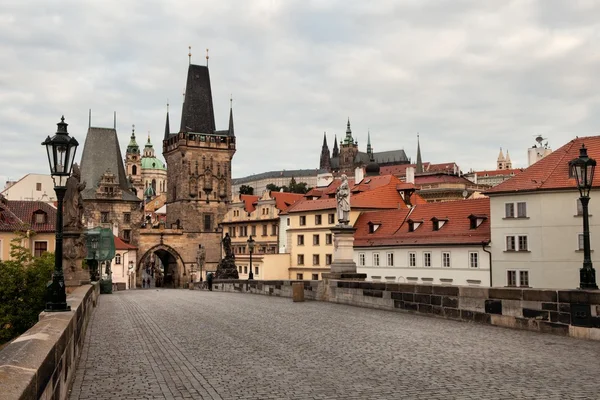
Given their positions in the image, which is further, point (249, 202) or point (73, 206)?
point (249, 202)

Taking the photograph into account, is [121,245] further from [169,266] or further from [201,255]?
[169,266]

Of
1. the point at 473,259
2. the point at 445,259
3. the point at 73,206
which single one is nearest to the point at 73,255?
the point at 73,206

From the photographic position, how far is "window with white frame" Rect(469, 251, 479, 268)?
4266cm

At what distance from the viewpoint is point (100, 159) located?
280 feet

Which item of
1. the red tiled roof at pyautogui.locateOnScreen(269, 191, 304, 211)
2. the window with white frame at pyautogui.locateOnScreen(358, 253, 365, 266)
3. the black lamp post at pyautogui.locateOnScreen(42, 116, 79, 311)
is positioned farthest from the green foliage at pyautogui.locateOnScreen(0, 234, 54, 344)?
the red tiled roof at pyautogui.locateOnScreen(269, 191, 304, 211)

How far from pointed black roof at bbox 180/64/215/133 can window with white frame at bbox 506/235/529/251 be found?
58.1 m

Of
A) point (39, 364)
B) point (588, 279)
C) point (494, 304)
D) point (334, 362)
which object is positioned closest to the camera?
point (39, 364)

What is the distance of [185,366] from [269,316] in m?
8.02

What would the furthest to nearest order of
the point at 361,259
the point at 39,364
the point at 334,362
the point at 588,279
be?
1. the point at 361,259
2. the point at 588,279
3. the point at 334,362
4. the point at 39,364

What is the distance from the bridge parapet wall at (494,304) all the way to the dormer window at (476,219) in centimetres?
2493

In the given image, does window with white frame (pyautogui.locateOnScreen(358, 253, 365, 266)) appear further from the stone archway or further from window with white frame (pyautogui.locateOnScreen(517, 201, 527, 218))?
the stone archway

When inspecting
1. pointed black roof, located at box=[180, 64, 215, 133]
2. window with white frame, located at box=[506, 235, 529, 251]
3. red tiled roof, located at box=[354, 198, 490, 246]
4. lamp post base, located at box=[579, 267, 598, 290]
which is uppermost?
pointed black roof, located at box=[180, 64, 215, 133]

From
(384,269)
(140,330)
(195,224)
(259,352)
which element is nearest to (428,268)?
(384,269)

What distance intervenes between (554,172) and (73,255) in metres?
28.8
